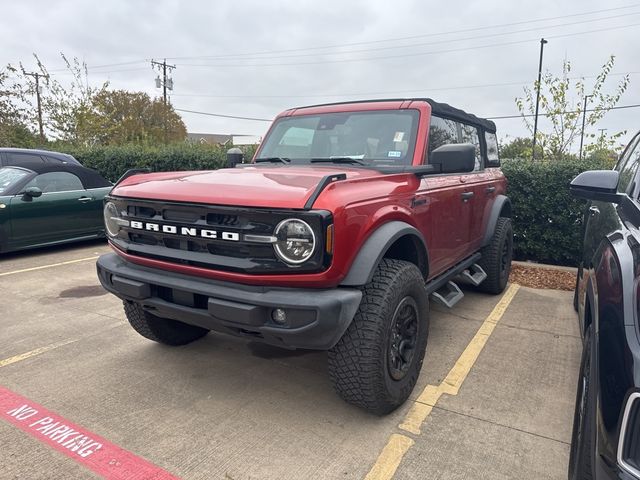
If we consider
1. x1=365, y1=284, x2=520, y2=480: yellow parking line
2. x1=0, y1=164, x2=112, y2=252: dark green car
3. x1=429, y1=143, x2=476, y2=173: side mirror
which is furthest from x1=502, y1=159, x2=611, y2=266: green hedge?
x1=0, y1=164, x2=112, y2=252: dark green car

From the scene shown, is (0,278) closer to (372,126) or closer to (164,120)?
(372,126)

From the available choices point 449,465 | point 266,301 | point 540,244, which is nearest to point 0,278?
point 266,301

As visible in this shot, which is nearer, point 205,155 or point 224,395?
point 224,395

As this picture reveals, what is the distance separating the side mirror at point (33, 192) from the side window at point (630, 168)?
7332 mm

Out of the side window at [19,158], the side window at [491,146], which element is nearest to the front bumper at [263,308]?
the side window at [491,146]

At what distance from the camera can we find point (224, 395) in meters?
3.08

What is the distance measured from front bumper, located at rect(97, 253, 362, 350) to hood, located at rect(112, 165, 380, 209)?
45 cm

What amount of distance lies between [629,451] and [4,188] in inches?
315

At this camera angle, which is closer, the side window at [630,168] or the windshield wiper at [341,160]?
the side window at [630,168]

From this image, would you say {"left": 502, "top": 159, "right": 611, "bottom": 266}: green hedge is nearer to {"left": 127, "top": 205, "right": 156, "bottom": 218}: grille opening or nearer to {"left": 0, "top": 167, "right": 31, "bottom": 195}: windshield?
{"left": 127, "top": 205, "right": 156, "bottom": 218}: grille opening

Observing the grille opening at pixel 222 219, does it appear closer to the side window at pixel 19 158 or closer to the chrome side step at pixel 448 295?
the chrome side step at pixel 448 295

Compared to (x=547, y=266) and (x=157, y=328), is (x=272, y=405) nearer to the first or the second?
(x=157, y=328)

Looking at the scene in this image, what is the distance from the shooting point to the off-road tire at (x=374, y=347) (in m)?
2.52

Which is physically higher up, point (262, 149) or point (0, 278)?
point (262, 149)
